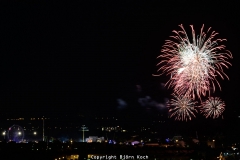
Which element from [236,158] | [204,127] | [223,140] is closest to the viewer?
[236,158]

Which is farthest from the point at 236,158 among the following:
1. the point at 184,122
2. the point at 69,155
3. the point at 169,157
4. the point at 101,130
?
the point at 101,130

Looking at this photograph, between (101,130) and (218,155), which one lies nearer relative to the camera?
(218,155)

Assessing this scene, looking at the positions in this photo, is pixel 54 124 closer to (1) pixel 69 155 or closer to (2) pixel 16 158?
(1) pixel 69 155

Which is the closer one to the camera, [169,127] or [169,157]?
[169,157]

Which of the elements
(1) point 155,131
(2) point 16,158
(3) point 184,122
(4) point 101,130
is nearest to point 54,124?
(4) point 101,130

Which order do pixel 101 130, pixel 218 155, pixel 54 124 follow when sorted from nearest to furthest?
pixel 218 155
pixel 101 130
pixel 54 124

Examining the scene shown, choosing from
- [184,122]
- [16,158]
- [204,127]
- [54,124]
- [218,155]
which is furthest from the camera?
[54,124]

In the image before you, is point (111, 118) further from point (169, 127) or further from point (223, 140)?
point (223, 140)

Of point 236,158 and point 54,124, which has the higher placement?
point 54,124

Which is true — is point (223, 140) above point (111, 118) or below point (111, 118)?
below

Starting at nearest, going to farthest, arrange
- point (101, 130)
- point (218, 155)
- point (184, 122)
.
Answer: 1. point (218, 155)
2. point (184, 122)
3. point (101, 130)
